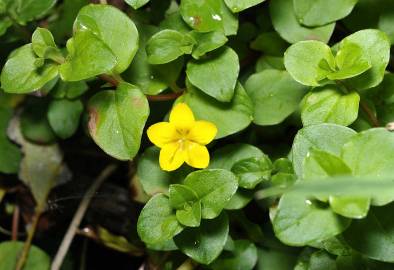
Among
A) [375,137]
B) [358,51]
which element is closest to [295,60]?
[358,51]

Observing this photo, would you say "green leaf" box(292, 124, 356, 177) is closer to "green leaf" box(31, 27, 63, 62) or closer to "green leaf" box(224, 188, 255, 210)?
"green leaf" box(224, 188, 255, 210)

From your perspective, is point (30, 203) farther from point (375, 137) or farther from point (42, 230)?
point (375, 137)

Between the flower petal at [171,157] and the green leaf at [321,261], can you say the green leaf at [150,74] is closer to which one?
the flower petal at [171,157]

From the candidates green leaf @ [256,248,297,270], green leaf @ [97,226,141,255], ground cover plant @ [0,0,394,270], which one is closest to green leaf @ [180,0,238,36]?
Answer: ground cover plant @ [0,0,394,270]

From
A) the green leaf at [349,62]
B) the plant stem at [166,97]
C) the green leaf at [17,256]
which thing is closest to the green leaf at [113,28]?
the plant stem at [166,97]

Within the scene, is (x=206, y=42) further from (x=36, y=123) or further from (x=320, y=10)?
(x=36, y=123)

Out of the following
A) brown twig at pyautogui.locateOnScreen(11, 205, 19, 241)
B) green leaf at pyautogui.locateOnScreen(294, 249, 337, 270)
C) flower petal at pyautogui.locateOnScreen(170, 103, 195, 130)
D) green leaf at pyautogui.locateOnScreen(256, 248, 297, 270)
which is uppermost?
flower petal at pyautogui.locateOnScreen(170, 103, 195, 130)
